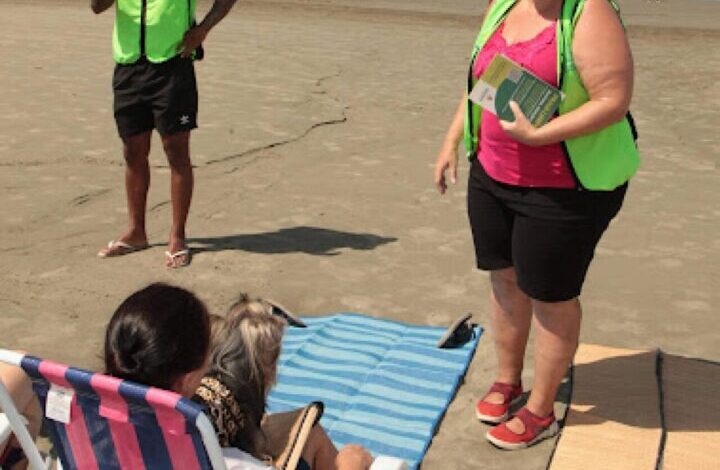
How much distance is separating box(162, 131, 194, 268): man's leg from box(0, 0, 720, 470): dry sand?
0.15 metres

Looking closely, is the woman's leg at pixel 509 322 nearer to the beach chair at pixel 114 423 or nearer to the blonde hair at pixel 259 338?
the blonde hair at pixel 259 338

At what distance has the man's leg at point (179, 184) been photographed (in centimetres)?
541

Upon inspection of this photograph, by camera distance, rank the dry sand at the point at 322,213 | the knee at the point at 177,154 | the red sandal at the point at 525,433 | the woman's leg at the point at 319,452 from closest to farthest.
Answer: the woman's leg at the point at 319,452 → the red sandal at the point at 525,433 → the dry sand at the point at 322,213 → the knee at the point at 177,154

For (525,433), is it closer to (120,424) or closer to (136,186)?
(120,424)

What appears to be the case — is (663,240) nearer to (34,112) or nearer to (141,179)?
(141,179)

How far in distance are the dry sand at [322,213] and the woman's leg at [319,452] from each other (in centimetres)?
95

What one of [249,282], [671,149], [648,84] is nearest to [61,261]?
[249,282]

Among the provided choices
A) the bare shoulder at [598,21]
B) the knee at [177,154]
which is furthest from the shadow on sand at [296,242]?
the bare shoulder at [598,21]

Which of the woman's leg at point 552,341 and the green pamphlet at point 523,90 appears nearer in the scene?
the green pamphlet at point 523,90

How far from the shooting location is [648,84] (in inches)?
512

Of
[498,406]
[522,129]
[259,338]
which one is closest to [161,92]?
[498,406]

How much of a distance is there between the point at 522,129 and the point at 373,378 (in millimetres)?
1471

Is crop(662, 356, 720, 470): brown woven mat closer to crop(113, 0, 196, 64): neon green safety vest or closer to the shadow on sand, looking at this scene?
the shadow on sand

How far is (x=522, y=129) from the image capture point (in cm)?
312
